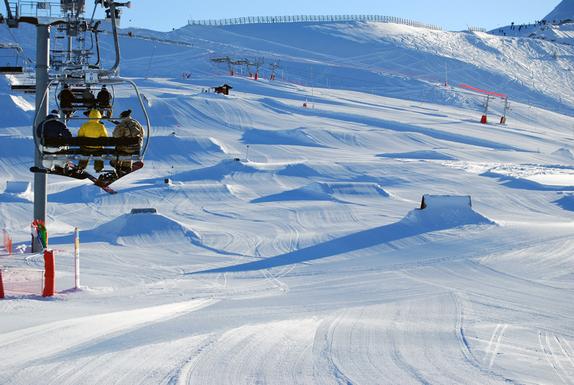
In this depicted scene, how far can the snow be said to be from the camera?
7.06 metres

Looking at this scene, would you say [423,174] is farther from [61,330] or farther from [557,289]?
[61,330]

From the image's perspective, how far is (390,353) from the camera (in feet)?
24.2

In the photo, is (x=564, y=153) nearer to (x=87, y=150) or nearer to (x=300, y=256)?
(x=300, y=256)

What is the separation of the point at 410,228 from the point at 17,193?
13241 millimetres

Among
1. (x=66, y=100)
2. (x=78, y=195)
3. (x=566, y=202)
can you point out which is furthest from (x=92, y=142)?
(x=566, y=202)

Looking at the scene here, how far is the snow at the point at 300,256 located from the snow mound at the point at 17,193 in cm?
7

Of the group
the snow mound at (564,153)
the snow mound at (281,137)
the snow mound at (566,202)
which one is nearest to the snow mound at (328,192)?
the snow mound at (566,202)

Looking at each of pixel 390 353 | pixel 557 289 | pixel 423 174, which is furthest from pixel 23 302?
pixel 423 174

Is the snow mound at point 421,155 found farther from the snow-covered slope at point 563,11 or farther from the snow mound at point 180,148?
the snow-covered slope at point 563,11

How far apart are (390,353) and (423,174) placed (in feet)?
A: 82.3

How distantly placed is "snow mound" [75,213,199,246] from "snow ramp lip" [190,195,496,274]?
2.89m

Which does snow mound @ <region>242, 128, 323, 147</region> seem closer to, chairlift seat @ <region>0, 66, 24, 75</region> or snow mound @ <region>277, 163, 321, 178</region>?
snow mound @ <region>277, 163, 321, 178</region>

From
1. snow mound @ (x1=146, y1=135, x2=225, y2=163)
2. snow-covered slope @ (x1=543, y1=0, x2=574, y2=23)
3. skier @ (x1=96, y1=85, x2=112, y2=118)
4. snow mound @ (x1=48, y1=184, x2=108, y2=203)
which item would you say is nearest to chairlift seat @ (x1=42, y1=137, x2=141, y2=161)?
skier @ (x1=96, y1=85, x2=112, y2=118)

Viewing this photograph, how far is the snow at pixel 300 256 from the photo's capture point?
7062mm
